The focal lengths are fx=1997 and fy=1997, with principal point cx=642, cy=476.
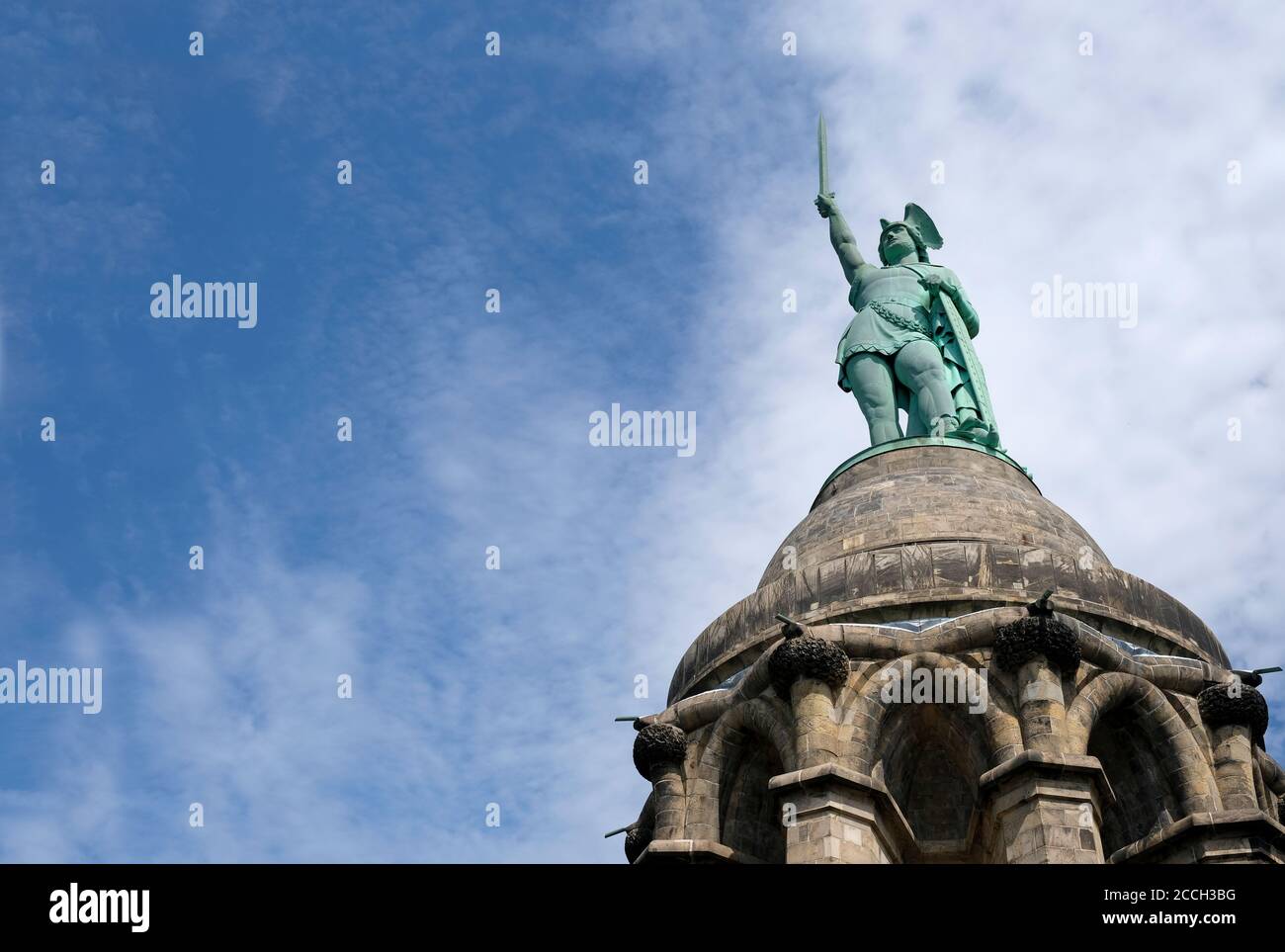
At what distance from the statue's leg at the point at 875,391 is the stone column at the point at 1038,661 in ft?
21.7

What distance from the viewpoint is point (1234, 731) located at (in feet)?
79.9

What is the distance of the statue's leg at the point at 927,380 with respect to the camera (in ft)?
98.2

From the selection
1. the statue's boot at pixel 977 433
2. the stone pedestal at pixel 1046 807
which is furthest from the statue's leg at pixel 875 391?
the stone pedestal at pixel 1046 807

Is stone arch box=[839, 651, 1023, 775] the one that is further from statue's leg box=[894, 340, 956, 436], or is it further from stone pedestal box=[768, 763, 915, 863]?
statue's leg box=[894, 340, 956, 436]

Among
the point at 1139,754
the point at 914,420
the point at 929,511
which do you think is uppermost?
the point at 914,420

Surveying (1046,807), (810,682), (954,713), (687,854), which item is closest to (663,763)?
(687,854)

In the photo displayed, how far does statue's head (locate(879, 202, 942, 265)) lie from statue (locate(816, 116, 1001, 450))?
0.02 metres

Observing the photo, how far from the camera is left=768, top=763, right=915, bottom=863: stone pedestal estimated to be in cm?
2238

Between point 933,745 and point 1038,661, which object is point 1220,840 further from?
point 933,745

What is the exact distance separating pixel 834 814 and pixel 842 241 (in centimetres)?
1402

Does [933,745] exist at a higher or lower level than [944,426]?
lower

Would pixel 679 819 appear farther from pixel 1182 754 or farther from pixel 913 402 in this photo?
pixel 913 402

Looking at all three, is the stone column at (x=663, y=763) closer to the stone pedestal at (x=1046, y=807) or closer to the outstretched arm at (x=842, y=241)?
the stone pedestal at (x=1046, y=807)
